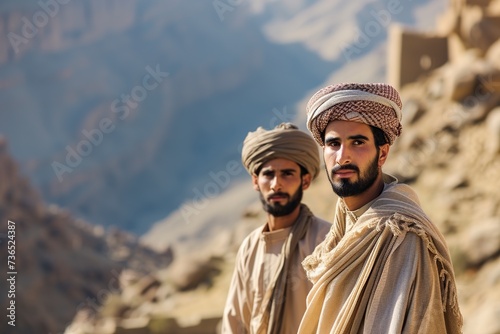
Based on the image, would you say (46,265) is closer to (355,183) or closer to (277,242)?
(277,242)

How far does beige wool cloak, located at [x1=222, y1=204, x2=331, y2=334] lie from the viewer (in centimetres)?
330

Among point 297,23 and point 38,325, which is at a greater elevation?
point 297,23

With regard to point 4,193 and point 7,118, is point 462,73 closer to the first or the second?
point 4,193

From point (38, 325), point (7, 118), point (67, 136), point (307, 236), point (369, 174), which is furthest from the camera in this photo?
point (67, 136)

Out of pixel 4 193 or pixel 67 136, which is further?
pixel 67 136

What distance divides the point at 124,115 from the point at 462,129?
142ft

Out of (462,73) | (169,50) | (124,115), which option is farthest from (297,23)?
(462,73)

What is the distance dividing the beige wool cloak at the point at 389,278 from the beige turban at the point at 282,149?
1.15 meters

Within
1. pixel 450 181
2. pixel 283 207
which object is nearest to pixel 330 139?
pixel 283 207

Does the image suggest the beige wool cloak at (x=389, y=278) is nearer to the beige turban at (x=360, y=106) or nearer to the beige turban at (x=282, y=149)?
the beige turban at (x=360, y=106)

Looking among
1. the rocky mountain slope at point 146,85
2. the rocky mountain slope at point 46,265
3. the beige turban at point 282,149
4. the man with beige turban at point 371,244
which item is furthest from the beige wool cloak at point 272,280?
the rocky mountain slope at point 146,85

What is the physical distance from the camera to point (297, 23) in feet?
251

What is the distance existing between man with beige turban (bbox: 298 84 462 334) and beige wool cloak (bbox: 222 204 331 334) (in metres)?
0.78

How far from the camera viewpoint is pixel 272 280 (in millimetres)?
3344
